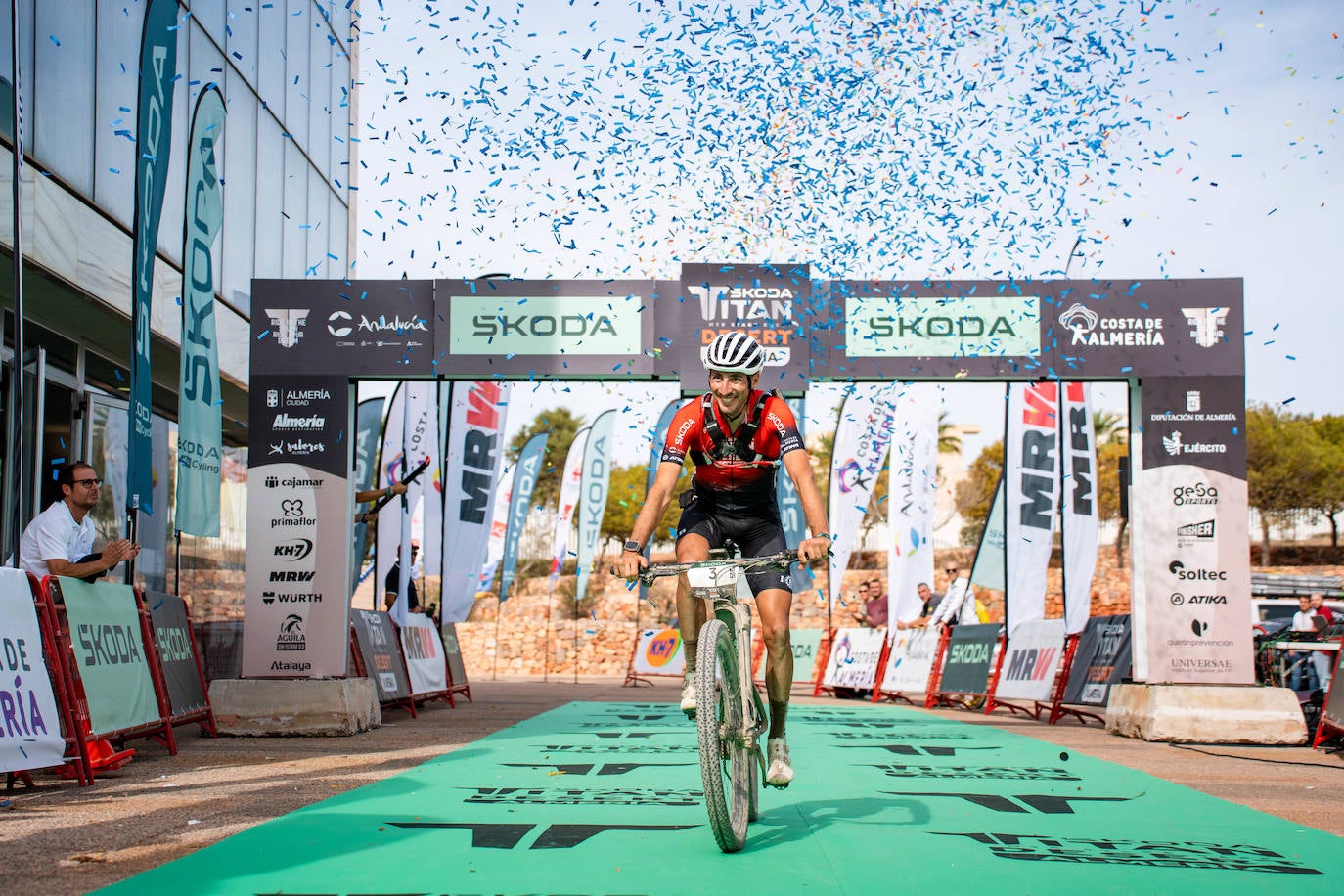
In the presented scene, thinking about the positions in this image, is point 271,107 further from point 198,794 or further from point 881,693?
point 198,794

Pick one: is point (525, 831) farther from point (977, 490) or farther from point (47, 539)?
point (977, 490)

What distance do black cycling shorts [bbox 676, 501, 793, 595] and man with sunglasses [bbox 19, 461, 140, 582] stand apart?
4.73m

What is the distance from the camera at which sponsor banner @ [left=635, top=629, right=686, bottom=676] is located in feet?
85.4

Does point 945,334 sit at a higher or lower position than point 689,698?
higher

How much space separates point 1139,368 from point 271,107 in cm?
1649

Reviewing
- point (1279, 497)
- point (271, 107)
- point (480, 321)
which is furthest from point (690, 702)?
point (1279, 497)

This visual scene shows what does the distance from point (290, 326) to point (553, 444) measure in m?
62.2

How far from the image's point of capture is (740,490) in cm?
600

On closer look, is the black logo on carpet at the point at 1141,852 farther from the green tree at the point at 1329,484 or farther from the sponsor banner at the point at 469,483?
the green tree at the point at 1329,484

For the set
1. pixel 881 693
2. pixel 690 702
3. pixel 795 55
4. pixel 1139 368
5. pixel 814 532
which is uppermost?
pixel 795 55

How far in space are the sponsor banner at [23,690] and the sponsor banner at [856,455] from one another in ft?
49.8

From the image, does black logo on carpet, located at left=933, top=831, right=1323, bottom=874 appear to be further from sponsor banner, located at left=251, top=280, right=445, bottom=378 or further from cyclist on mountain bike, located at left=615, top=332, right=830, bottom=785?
sponsor banner, located at left=251, top=280, right=445, bottom=378

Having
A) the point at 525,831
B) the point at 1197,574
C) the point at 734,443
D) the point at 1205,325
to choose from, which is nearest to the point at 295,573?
the point at 525,831

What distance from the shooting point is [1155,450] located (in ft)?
42.5
